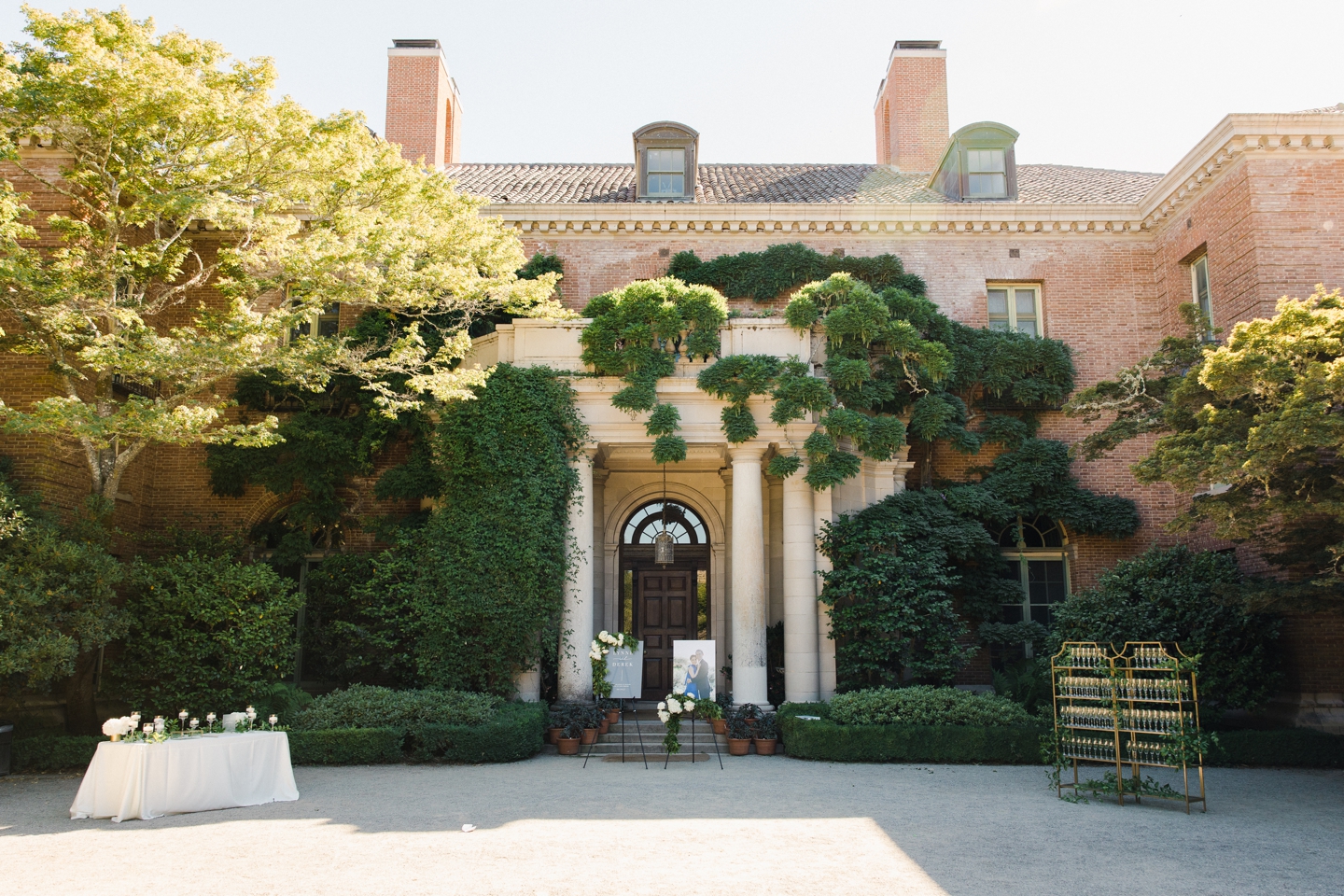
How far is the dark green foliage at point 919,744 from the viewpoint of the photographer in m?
13.9

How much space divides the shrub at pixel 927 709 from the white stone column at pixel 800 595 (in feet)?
4.93

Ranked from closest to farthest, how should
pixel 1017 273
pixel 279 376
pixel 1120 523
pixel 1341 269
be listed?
pixel 1341 269 → pixel 279 376 → pixel 1120 523 → pixel 1017 273

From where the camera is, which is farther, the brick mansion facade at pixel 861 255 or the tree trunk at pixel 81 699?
the brick mansion facade at pixel 861 255

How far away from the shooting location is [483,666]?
15.5m

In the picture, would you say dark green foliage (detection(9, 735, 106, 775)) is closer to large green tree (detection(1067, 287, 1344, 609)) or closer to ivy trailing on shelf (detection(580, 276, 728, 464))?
ivy trailing on shelf (detection(580, 276, 728, 464))

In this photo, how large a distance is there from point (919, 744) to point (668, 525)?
7.83m

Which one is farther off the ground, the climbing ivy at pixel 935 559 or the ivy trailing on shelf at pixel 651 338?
the ivy trailing on shelf at pixel 651 338

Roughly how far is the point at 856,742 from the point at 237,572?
32.6 ft

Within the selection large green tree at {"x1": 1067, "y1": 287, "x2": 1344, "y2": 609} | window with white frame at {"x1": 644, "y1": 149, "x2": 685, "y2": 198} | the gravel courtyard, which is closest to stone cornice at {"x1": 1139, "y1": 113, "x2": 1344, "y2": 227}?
large green tree at {"x1": 1067, "y1": 287, "x2": 1344, "y2": 609}

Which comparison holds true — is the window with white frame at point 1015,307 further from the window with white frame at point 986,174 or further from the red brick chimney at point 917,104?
the red brick chimney at point 917,104

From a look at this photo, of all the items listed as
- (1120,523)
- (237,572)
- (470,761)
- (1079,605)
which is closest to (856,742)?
(1079,605)

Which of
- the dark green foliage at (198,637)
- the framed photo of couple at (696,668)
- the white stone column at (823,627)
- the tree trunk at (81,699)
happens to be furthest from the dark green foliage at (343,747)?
the white stone column at (823,627)

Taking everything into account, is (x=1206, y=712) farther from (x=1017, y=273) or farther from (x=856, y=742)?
(x=1017, y=273)

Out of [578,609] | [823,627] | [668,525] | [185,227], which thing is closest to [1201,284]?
[823,627]
